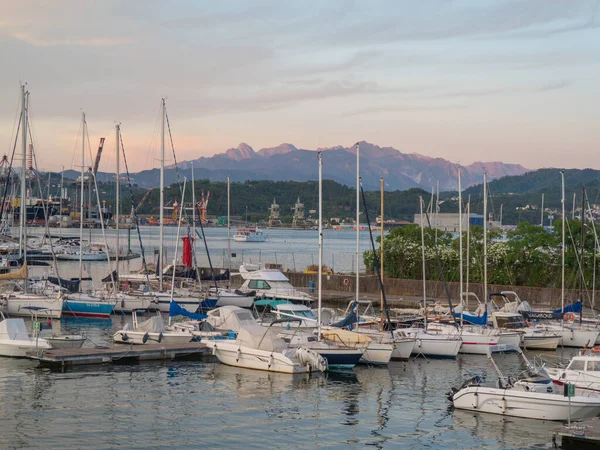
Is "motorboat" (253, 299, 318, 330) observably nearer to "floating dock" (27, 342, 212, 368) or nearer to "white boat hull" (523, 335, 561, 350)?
"floating dock" (27, 342, 212, 368)

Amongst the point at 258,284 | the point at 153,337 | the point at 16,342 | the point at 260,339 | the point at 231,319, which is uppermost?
the point at 258,284

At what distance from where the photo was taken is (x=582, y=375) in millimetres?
26797

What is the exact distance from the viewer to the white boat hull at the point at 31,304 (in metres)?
46.0

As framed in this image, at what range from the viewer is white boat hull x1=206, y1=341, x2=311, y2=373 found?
31438 mm

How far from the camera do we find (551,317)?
42.3 m

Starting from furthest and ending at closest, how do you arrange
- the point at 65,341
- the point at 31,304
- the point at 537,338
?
the point at 31,304
the point at 537,338
the point at 65,341

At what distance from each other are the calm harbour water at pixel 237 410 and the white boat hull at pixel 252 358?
404mm

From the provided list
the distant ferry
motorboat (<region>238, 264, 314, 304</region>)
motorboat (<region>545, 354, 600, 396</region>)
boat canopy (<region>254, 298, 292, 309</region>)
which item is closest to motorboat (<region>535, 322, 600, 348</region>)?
motorboat (<region>545, 354, 600, 396</region>)

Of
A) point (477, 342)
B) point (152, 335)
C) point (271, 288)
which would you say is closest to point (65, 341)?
point (152, 335)

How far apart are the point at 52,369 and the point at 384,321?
14996mm

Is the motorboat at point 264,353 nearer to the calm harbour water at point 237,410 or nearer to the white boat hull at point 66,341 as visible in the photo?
the calm harbour water at point 237,410

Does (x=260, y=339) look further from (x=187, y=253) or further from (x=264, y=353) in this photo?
(x=187, y=253)

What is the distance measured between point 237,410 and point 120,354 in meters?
8.68

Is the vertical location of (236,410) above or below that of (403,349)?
below
